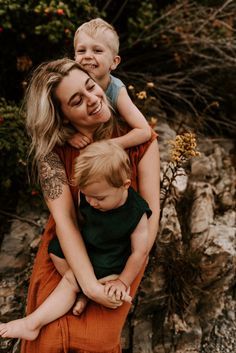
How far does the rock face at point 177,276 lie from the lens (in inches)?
117

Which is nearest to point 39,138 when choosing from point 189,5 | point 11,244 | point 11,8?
point 11,244

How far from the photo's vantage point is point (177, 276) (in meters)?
2.98

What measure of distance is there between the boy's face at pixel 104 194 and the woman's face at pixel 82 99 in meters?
0.36

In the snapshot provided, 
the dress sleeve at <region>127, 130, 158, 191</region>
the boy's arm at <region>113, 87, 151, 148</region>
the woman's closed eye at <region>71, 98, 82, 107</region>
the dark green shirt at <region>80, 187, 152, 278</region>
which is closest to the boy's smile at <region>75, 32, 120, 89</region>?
the boy's arm at <region>113, 87, 151, 148</region>

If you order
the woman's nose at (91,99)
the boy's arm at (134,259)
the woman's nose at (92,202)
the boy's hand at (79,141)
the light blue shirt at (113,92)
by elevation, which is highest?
the woman's nose at (91,99)

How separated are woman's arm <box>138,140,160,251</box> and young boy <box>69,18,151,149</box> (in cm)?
10

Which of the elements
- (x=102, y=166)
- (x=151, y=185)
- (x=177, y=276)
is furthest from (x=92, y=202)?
(x=177, y=276)

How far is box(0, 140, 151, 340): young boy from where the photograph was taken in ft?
6.48

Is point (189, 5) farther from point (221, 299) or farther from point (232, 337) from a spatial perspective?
point (232, 337)

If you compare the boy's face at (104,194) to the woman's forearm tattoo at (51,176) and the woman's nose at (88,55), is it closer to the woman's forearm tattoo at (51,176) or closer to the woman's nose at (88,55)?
the woman's forearm tattoo at (51,176)

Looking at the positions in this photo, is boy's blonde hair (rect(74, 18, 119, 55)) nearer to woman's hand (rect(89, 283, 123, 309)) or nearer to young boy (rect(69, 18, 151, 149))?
young boy (rect(69, 18, 151, 149))

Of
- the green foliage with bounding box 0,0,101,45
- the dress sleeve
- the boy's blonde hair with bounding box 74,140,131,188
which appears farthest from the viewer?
the green foliage with bounding box 0,0,101,45

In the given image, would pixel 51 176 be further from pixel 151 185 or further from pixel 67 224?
pixel 151 185

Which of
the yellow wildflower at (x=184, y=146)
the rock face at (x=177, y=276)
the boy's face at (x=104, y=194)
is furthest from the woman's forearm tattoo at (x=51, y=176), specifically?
the rock face at (x=177, y=276)
